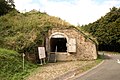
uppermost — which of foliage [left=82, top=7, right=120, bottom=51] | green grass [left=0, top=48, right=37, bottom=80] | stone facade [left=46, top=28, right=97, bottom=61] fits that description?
foliage [left=82, top=7, right=120, bottom=51]

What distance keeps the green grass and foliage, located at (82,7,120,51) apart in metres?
33.8

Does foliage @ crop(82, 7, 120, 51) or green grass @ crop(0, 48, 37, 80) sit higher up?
foliage @ crop(82, 7, 120, 51)

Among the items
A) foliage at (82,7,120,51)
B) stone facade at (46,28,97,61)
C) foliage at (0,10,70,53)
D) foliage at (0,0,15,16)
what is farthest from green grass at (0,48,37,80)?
foliage at (82,7,120,51)

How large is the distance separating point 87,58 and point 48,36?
487 centimetres

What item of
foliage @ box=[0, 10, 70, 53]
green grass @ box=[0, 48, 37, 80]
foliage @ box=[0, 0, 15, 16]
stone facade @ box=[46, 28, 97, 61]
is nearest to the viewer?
green grass @ box=[0, 48, 37, 80]

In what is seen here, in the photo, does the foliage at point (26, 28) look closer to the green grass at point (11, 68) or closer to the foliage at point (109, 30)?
the green grass at point (11, 68)

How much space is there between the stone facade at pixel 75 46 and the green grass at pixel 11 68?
7948 millimetres

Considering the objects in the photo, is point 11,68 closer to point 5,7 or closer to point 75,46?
point 75,46

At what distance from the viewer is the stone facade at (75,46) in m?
32.1

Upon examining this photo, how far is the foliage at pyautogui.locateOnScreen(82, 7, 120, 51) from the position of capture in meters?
56.1

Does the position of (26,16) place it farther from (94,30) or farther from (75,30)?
(94,30)

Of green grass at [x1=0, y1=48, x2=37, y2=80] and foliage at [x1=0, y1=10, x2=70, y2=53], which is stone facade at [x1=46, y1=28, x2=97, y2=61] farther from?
green grass at [x1=0, y1=48, x2=37, y2=80]

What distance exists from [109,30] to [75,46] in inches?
1033

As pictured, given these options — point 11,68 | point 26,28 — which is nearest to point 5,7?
point 26,28
